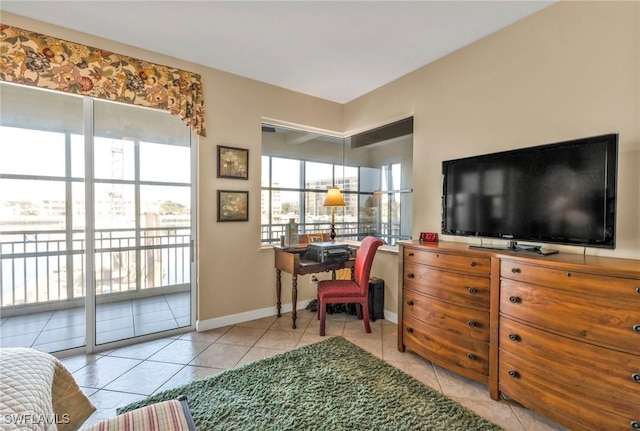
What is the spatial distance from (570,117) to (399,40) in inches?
56.4

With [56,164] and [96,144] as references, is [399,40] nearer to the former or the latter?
[96,144]

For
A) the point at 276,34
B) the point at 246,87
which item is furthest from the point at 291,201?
the point at 276,34

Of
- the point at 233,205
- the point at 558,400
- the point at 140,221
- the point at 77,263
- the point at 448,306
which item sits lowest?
the point at 558,400

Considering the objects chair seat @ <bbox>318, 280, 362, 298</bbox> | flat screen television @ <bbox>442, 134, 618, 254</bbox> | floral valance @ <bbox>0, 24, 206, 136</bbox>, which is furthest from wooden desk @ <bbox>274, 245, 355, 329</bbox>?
floral valance @ <bbox>0, 24, 206, 136</bbox>

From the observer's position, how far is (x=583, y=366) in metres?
1.58

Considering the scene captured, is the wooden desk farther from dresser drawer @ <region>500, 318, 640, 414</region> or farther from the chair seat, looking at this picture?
dresser drawer @ <region>500, 318, 640, 414</region>

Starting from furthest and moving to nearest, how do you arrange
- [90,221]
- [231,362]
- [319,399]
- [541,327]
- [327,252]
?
[327,252] < [90,221] < [231,362] < [319,399] < [541,327]

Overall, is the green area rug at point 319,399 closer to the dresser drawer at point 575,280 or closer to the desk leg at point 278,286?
the dresser drawer at point 575,280

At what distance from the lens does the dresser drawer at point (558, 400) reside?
1483 millimetres

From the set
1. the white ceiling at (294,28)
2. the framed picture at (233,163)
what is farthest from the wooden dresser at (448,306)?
the framed picture at (233,163)

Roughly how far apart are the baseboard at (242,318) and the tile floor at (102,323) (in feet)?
0.64

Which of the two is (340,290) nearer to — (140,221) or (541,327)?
(541,327)

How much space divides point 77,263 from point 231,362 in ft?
5.53

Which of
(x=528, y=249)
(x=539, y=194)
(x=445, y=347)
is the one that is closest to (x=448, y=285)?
(x=445, y=347)
